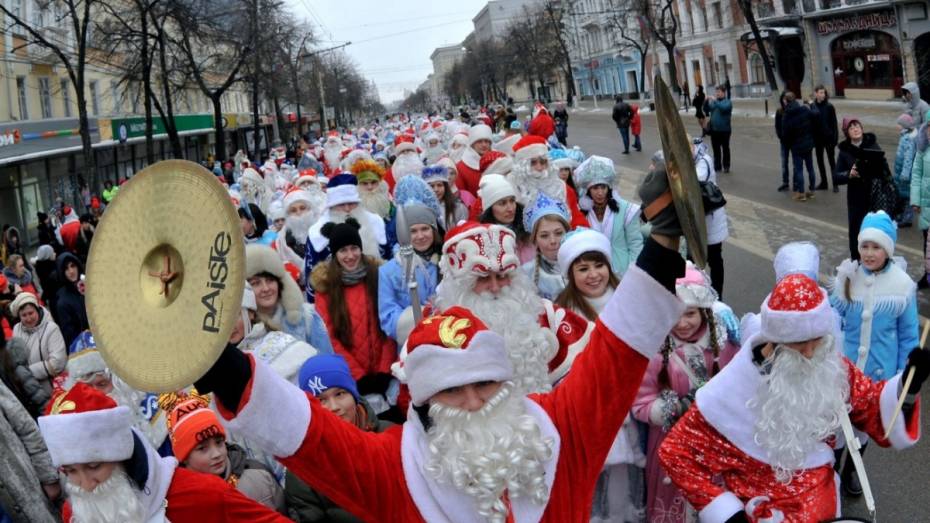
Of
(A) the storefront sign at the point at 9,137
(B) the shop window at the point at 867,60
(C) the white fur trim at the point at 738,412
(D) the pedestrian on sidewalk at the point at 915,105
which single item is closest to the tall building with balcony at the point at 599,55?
(B) the shop window at the point at 867,60

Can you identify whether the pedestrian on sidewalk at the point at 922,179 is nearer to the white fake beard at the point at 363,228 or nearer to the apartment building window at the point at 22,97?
the white fake beard at the point at 363,228

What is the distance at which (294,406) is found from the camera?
2297 mm

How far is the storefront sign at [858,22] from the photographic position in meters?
40.4

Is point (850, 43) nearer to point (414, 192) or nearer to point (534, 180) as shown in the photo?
point (534, 180)

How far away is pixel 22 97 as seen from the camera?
32.0 meters

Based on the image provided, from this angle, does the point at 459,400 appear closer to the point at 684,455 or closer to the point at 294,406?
the point at 294,406

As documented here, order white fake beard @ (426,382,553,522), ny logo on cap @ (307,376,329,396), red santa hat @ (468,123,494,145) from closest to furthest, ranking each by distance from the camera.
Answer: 1. white fake beard @ (426,382,553,522)
2. ny logo on cap @ (307,376,329,396)
3. red santa hat @ (468,123,494,145)

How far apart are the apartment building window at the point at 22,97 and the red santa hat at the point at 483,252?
3128cm

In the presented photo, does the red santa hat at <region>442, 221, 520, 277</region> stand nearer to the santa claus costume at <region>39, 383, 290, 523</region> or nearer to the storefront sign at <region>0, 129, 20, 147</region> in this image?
the santa claus costume at <region>39, 383, 290, 523</region>

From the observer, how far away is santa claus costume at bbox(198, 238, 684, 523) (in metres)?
2.24

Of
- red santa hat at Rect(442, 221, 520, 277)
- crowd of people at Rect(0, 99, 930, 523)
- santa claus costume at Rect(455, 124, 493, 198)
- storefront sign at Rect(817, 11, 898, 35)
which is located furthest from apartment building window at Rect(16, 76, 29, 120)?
storefront sign at Rect(817, 11, 898, 35)

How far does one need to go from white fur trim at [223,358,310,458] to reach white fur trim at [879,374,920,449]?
7.82ft

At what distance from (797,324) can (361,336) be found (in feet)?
9.30

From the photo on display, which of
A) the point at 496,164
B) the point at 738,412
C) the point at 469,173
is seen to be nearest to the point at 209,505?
the point at 738,412
